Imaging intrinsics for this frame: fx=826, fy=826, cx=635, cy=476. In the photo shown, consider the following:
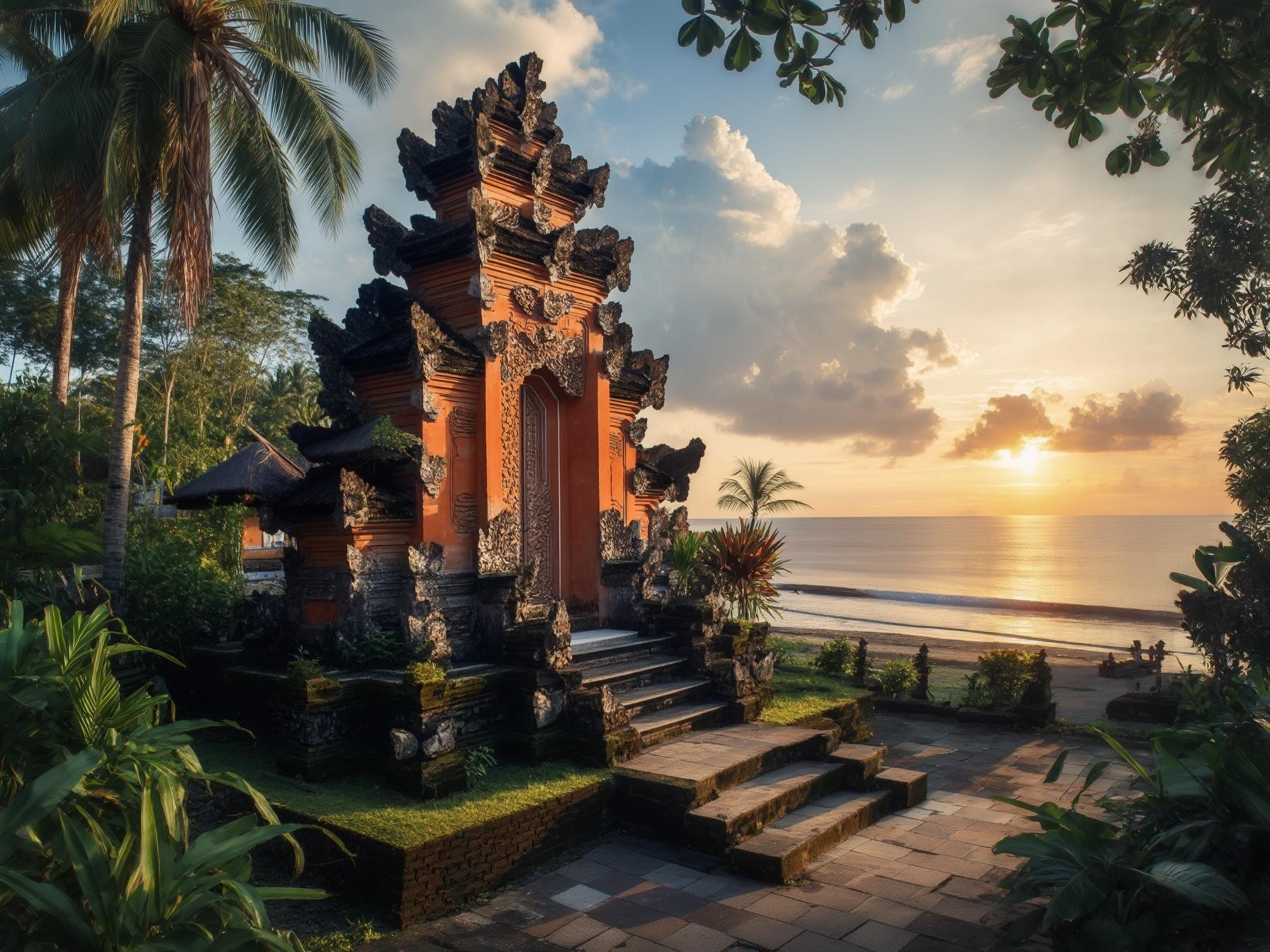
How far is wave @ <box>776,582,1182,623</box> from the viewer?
126 ft

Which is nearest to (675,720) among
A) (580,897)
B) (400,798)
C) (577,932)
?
(580,897)

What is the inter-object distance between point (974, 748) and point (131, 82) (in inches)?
469

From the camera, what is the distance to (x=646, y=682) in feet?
28.2

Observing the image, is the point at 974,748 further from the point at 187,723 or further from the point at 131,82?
the point at 131,82

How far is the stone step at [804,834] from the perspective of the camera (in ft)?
19.0

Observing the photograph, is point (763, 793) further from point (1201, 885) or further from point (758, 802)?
point (1201, 885)

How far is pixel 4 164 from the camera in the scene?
32.6 feet

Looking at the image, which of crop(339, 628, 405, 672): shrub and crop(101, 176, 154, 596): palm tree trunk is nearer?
crop(339, 628, 405, 672): shrub

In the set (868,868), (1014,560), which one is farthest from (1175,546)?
(868,868)

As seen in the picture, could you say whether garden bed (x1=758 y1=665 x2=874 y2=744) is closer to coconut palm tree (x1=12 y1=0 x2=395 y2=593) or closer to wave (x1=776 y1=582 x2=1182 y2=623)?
coconut palm tree (x1=12 y1=0 x2=395 y2=593)

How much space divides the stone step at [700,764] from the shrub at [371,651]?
7.41 ft

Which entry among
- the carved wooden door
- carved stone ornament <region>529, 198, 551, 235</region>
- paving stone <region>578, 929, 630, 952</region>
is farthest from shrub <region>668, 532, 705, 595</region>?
paving stone <region>578, 929, 630, 952</region>

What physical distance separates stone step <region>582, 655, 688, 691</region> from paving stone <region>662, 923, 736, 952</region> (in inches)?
112

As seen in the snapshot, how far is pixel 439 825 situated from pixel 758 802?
98.4 inches
